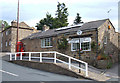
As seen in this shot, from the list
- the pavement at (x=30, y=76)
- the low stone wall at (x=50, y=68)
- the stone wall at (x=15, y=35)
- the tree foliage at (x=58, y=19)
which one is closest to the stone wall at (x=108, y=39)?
the low stone wall at (x=50, y=68)

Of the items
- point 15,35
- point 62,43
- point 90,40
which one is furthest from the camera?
point 15,35

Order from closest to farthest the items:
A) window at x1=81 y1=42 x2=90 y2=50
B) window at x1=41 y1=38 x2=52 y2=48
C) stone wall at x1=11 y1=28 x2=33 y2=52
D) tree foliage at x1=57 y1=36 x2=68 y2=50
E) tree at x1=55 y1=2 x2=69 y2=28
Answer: window at x1=81 y1=42 x2=90 y2=50 < tree foliage at x1=57 y1=36 x2=68 y2=50 < window at x1=41 y1=38 x2=52 y2=48 < stone wall at x1=11 y1=28 x2=33 y2=52 < tree at x1=55 y1=2 x2=69 y2=28

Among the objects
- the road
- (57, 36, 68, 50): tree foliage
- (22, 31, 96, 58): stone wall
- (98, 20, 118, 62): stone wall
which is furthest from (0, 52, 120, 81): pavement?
(57, 36, 68, 50): tree foliage

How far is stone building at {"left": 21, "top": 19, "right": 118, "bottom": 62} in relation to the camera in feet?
46.3

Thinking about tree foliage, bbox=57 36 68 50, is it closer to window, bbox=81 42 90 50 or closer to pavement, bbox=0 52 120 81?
window, bbox=81 42 90 50

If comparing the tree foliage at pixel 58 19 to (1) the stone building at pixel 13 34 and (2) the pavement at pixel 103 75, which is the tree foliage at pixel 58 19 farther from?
(2) the pavement at pixel 103 75

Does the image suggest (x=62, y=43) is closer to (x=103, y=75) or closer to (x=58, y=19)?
(x=103, y=75)

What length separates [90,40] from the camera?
1437cm

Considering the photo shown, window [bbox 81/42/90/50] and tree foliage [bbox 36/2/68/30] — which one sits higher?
tree foliage [bbox 36/2/68/30]

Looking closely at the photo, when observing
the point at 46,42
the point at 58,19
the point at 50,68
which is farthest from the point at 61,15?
the point at 50,68

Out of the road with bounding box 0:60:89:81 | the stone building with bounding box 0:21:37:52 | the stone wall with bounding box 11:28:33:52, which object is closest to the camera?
the road with bounding box 0:60:89:81

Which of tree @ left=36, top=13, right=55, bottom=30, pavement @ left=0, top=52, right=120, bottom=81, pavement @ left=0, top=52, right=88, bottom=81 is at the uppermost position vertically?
tree @ left=36, top=13, right=55, bottom=30

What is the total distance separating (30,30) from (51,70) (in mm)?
24973

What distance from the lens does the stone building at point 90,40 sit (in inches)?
556
